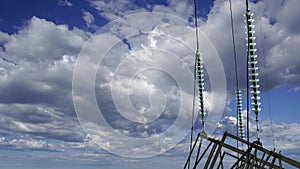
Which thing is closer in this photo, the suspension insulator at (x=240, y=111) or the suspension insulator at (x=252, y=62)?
the suspension insulator at (x=252, y=62)

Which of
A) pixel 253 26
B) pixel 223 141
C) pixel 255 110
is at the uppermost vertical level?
pixel 253 26

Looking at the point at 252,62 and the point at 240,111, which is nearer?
the point at 252,62

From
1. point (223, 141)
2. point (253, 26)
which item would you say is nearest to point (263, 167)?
point (223, 141)

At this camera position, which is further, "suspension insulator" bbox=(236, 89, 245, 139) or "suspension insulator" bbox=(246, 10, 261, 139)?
"suspension insulator" bbox=(236, 89, 245, 139)

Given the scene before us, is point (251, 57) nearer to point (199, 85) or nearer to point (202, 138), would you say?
point (202, 138)

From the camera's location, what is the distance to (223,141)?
4081cm

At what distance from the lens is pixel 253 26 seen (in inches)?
1604

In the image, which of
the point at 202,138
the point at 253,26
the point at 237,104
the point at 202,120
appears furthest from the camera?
the point at 237,104

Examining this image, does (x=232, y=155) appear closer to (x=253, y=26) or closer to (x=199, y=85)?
(x=199, y=85)

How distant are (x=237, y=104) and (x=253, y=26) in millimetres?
28110

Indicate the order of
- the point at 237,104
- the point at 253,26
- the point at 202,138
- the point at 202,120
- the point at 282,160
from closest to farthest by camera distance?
1. the point at 282,160
2. the point at 253,26
3. the point at 202,138
4. the point at 202,120
5. the point at 237,104

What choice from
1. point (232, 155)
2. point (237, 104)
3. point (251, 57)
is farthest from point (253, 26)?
point (237, 104)

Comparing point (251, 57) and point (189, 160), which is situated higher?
point (251, 57)

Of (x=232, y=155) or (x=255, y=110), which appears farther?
(x=232, y=155)
